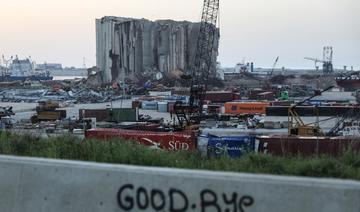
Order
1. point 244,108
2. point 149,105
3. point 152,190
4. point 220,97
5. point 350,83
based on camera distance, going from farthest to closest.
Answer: point 350,83, point 220,97, point 149,105, point 244,108, point 152,190

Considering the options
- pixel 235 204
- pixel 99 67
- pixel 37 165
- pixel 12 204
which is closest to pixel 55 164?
pixel 37 165

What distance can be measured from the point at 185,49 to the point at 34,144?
17686cm

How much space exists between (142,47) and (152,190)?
175 m

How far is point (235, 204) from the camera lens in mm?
4840

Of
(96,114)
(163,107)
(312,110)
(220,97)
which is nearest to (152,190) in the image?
(312,110)

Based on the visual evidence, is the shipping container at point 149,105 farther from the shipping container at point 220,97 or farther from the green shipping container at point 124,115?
the green shipping container at point 124,115

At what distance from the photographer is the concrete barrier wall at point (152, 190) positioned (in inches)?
180

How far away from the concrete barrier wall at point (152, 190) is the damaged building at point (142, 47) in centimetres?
15029

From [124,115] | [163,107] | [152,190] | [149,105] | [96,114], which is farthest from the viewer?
[149,105]

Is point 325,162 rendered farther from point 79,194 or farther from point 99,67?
point 99,67

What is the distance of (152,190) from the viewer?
5195 mm

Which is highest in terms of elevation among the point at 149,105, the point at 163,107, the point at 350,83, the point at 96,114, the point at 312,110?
the point at 350,83

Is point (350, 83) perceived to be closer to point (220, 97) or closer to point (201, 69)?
point (220, 97)

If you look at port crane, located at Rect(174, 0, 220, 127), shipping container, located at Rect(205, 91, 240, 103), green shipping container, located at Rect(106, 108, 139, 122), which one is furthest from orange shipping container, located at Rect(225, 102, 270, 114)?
shipping container, located at Rect(205, 91, 240, 103)
